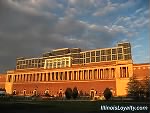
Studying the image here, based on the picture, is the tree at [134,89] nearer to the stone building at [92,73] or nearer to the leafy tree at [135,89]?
the leafy tree at [135,89]

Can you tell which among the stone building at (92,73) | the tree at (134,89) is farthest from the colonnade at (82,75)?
the tree at (134,89)

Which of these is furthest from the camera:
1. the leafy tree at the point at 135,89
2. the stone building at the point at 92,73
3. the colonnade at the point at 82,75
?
the colonnade at the point at 82,75

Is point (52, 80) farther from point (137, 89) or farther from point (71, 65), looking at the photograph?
point (137, 89)

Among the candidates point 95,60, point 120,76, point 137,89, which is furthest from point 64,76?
point 137,89

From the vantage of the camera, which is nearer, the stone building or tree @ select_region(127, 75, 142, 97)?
tree @ select_region(127, 75, 142, 97)

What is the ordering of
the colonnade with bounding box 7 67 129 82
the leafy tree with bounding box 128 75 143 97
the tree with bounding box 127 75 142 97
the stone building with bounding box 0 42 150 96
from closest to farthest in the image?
the leafy tree with bounding box 128 75 143 97, the tree with bounding box 127 75 142 97, the stone building with bounding box 0 42 150 96, the colonnade with bounding box 7 67 129 82

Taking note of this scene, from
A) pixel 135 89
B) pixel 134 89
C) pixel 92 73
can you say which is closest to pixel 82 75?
pixel 92 73

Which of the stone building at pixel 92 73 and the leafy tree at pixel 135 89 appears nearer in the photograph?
the leafy tree at pixel 135 89

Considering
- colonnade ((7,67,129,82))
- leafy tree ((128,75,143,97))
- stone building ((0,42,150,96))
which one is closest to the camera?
leafy tree ((128,75,143,97))

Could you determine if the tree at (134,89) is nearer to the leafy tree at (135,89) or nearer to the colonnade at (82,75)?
the leafy tree at (135,89)

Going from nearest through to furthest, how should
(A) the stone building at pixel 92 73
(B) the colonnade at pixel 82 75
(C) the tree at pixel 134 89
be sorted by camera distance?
(C) the tree at pixel 134 89 < (A) the stone building at pixel 92 73 < (B) the colonnade at pixel 82 75

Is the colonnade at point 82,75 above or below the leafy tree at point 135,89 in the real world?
above

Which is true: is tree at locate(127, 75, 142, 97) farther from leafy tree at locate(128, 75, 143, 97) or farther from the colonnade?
the colonnade

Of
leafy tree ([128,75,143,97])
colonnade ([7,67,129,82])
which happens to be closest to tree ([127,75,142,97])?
leafy tree ([128,75,143,97])
